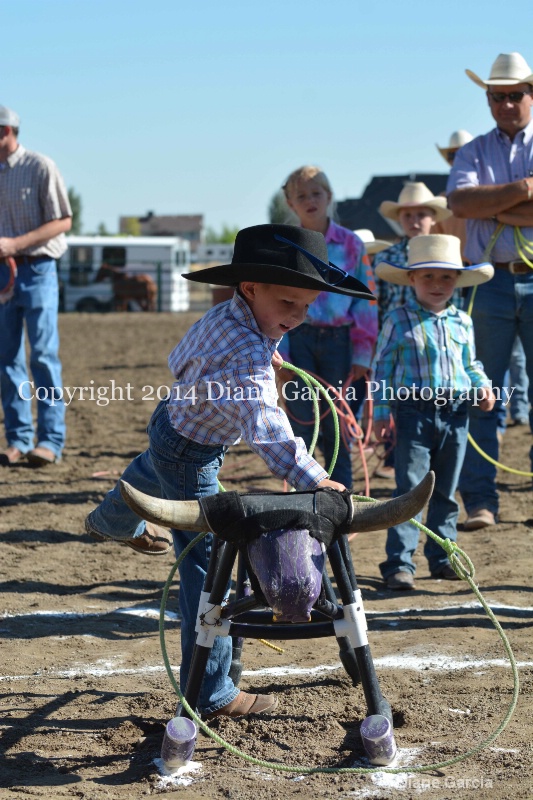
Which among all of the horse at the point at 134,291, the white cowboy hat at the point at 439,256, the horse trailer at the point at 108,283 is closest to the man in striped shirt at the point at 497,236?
the white cowboy hat at the point at 439,256

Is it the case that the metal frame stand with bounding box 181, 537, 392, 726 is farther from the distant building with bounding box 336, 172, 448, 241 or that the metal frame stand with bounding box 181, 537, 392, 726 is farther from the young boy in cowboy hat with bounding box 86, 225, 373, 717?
the distant building with bounding box 336, 172, 448, 241

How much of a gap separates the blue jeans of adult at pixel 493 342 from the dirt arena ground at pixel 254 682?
0.28 m

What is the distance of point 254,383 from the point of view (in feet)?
10.3

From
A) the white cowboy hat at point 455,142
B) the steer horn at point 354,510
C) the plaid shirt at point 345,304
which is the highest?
the white cowboy hat at point 455,142

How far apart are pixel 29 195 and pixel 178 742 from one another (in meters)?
5.60

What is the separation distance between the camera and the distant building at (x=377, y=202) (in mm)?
24891

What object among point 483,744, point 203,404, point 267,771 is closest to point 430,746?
point 483,744

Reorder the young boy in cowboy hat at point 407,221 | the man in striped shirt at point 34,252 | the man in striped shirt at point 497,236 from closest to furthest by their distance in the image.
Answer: the man in striped shirt at point 497,236 → the young boy in cowboy hat at point 407,221 → the man in striped shirt at point 34,252

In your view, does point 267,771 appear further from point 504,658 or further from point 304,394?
point 304,394

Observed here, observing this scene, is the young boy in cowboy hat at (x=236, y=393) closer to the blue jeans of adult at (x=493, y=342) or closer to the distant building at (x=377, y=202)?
the blue jeans of adult at (x=493, y=342)

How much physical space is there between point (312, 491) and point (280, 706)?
1.02 m

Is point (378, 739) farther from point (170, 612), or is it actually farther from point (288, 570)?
point (170, 612)

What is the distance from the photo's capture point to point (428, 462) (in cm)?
535

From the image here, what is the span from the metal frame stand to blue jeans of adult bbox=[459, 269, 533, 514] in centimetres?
333
